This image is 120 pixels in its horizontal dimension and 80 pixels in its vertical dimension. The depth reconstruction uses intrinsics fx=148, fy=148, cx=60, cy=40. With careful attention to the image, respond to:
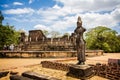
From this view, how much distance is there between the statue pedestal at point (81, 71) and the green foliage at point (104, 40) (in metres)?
25.6

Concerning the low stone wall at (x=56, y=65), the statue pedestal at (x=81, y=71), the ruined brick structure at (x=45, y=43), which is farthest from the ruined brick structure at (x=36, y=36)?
the statue pedestal at (x=81, y=71)

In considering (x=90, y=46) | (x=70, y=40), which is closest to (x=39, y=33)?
(x=70, y=40)

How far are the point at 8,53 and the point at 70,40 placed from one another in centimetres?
1372

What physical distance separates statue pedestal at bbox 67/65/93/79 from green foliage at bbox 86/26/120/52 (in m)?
25.6

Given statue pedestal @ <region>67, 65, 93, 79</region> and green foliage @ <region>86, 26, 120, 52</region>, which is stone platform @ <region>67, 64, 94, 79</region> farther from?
green foliage @ <region>86, 26, 120, 52</region>

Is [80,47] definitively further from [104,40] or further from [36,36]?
[104,40]

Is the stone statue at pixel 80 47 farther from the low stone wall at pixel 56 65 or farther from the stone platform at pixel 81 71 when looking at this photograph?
the low stone wall at pixel 56 65

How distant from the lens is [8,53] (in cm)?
1884

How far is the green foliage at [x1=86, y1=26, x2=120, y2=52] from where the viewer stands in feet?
109

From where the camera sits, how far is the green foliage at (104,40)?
33344 millimetres

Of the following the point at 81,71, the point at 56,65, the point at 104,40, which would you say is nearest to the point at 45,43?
the point at 104,40

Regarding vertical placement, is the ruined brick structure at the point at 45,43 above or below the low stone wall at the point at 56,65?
above

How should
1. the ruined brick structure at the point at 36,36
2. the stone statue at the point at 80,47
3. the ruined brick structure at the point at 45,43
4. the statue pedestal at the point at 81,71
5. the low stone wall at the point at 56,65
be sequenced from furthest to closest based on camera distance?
the ruined brick structure at the point at 36,36
the ruined brick structure at the point at 45,43
the low stone wall at the point at 56,65
the stone statue at the point at 80,47
the statue pedestal at the point at 81,71

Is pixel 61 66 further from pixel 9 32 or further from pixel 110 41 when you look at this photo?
pixel 110 41
